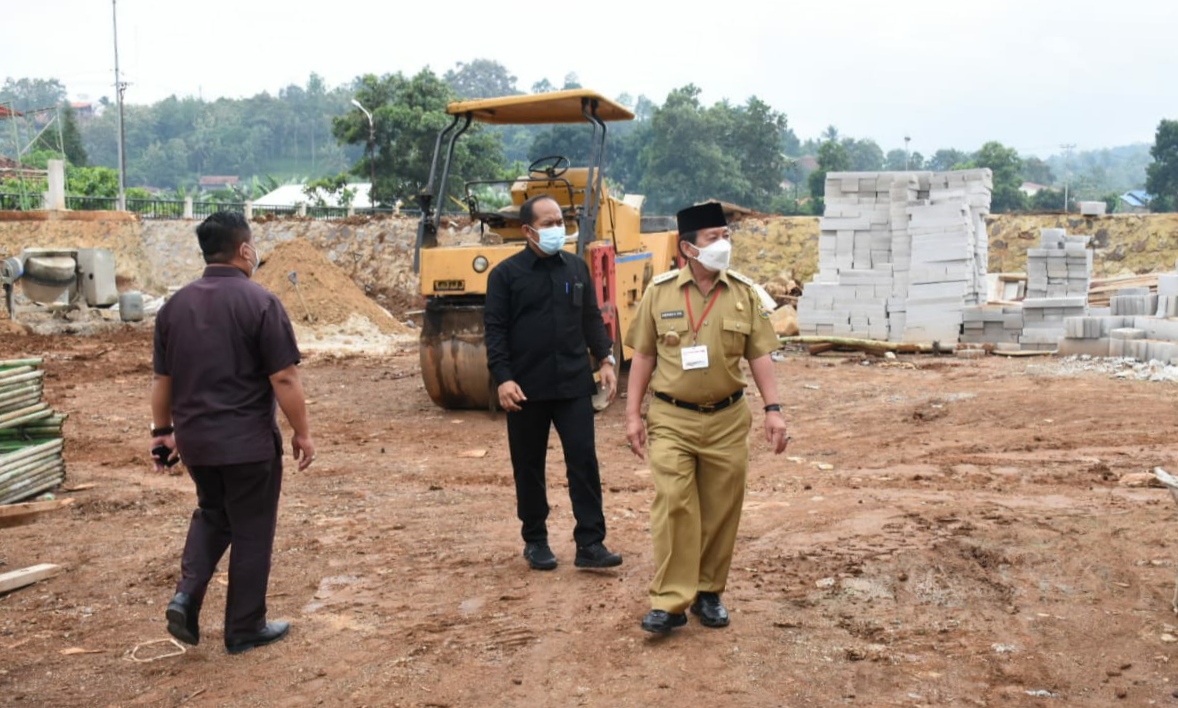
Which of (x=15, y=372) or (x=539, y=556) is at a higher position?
(x=15, y=372)

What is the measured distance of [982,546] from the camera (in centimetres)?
611

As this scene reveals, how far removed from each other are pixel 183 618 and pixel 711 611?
84.9 inches

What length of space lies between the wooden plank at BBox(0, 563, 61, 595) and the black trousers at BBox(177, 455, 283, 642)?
5.25 feet

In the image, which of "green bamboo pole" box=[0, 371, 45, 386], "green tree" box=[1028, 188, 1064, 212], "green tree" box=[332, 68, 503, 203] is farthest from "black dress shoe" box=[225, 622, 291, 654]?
"green tree" box=[1028, 188, 1064, 212]

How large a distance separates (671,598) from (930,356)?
1260cm

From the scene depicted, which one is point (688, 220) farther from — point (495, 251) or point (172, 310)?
point (495, 251)

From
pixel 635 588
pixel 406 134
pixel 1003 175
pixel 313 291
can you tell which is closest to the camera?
pixel 635 588

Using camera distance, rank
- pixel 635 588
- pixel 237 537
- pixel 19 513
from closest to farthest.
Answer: pixel 237 537 → pixel 635 588 → pixel 19 513

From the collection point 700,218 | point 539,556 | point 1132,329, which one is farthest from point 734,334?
point 1132,329

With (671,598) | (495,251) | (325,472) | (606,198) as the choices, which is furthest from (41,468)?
(606,198)

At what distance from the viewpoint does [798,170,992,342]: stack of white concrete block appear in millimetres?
16672

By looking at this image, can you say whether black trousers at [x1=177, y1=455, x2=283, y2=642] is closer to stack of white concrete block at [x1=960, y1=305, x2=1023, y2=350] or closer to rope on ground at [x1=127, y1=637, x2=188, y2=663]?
rope on ground at [x1=127, y1=637, x2=188, y2=663]

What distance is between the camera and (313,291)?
65.8ft

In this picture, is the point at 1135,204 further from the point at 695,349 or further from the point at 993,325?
the point at 695,349
